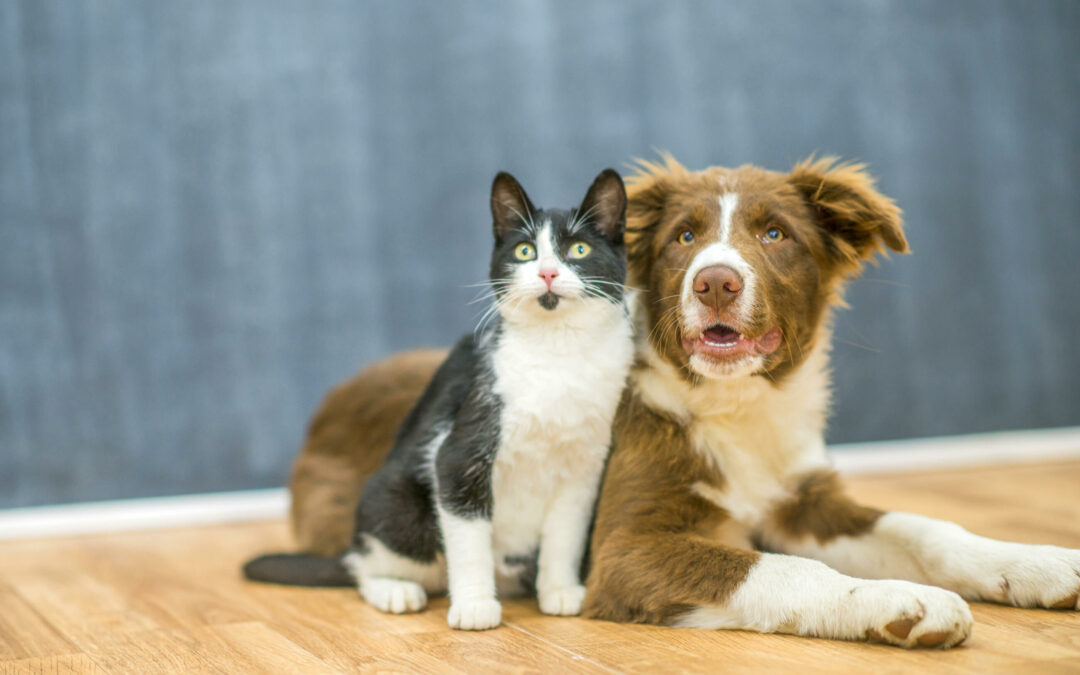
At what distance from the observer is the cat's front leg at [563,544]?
1.65 m

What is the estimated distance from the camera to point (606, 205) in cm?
166

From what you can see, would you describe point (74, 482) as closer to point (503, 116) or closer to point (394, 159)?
point (394, 159)

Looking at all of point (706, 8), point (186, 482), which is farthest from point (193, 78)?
point (706, 8)

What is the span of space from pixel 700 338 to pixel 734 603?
1.37 feet

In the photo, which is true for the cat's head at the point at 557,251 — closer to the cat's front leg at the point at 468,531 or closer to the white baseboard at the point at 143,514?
the cat's front leg at the point at 468,531

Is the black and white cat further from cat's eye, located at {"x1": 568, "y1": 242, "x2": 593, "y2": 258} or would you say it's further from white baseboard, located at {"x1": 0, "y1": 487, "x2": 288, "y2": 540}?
white baseboard, located at {"x1": 0, "y1": 487, "x2": 288, "y2": 540}

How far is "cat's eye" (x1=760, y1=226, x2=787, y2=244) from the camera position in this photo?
1685 mm

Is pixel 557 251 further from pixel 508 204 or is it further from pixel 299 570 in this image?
pixel 299 570

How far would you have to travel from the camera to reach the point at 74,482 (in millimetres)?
2805

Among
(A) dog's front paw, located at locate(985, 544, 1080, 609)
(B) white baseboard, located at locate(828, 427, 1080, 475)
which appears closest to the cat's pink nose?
(A) dog's front paw, located at locate(985, 544, 1080, 609)

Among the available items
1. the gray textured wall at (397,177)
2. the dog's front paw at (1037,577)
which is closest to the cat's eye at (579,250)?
the dog's front paw at (1037,577)

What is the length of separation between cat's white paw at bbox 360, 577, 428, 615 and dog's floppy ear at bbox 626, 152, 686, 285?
68cm

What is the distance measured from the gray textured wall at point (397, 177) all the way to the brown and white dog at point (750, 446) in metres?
1.42

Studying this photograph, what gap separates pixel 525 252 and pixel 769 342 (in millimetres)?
434
